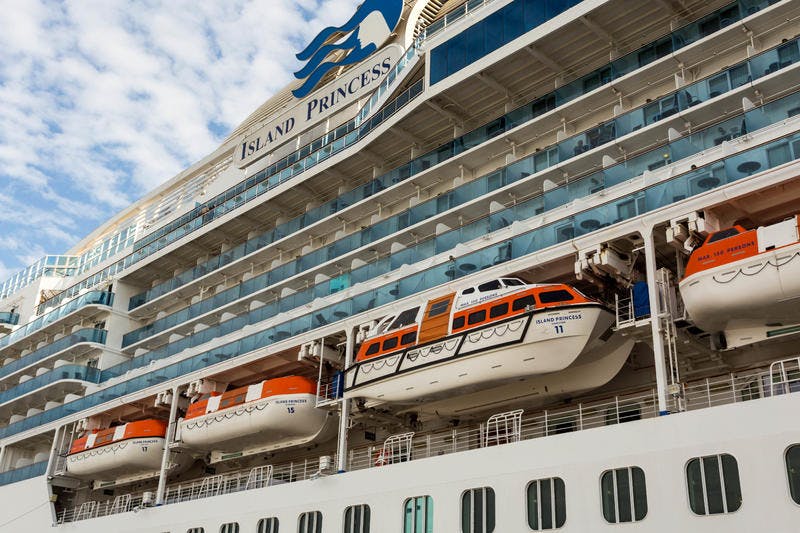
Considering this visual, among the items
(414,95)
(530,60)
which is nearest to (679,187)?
(530,60)

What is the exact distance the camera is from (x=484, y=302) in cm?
1470

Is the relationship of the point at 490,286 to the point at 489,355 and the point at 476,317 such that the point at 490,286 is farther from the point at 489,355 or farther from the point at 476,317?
the point at 489,355

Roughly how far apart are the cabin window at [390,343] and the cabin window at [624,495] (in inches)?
213

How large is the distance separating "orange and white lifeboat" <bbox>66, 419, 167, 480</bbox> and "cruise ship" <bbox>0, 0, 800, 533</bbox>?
0.32ft

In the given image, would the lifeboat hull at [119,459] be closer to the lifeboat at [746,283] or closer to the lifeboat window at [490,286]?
the lifeboat window at [490,286]

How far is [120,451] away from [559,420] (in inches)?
506

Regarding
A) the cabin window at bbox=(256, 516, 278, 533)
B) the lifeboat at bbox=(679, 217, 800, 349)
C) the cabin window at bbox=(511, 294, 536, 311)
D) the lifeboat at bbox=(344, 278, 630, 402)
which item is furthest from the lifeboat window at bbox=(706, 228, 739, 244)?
the cabin window at bbox=(256, 516, 278, 533)

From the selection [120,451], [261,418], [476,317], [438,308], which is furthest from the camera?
[120,451]

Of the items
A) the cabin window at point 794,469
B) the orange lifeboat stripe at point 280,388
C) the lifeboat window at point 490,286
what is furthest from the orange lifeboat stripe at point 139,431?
the cabin window at point 794,469

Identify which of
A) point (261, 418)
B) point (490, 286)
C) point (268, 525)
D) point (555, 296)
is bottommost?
point (268, 525)

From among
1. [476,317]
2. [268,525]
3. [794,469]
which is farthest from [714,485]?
[268,525]

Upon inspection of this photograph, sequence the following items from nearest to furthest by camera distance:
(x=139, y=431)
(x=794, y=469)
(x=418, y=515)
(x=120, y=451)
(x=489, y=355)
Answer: (x=794, y=469) → (x=418, y=515) → (x=489, y=355) → (x=139, y=431) → (x=120, y=451)

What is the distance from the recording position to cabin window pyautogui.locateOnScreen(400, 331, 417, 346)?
51.0 ft

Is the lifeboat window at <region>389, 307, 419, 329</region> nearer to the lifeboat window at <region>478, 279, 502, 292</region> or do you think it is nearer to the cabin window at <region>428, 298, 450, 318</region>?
the cabin window at <region>428, 298, 450, 318</region>
